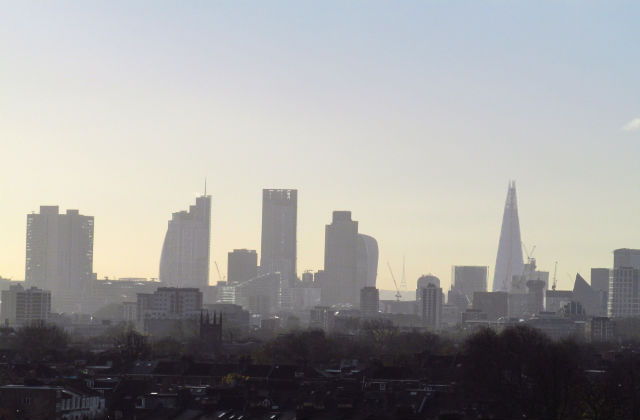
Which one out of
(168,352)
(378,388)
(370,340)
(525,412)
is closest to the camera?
(525,412)

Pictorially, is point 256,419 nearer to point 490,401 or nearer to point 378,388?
point 490,401

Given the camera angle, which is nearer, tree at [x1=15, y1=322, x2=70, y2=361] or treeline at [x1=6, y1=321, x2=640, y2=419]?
treeline at [x1=6, y1=321, x2=640, y2=419]

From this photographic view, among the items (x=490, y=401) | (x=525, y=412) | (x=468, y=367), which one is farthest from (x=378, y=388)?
(x=525, y=412)

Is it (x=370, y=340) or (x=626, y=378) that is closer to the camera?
(x=626, y=378)

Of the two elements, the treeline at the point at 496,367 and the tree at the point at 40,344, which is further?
the tree at the point at 40,344

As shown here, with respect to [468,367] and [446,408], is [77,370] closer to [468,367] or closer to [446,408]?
[468,367]

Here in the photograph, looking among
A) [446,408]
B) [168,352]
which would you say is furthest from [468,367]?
[168,352]

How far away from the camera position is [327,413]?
238ft

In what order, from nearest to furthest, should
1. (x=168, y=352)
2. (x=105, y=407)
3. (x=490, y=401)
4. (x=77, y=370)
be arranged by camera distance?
(x=490, y=401), (x=105, y=407), (x=77, y=370), (x=168, y=352)

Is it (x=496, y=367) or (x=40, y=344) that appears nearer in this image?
(x=496, y=367)

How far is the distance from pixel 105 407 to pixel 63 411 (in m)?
3.34

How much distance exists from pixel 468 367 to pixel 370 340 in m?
95.5

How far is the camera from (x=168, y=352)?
5320 inches

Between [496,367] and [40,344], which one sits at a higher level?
[496,367]
